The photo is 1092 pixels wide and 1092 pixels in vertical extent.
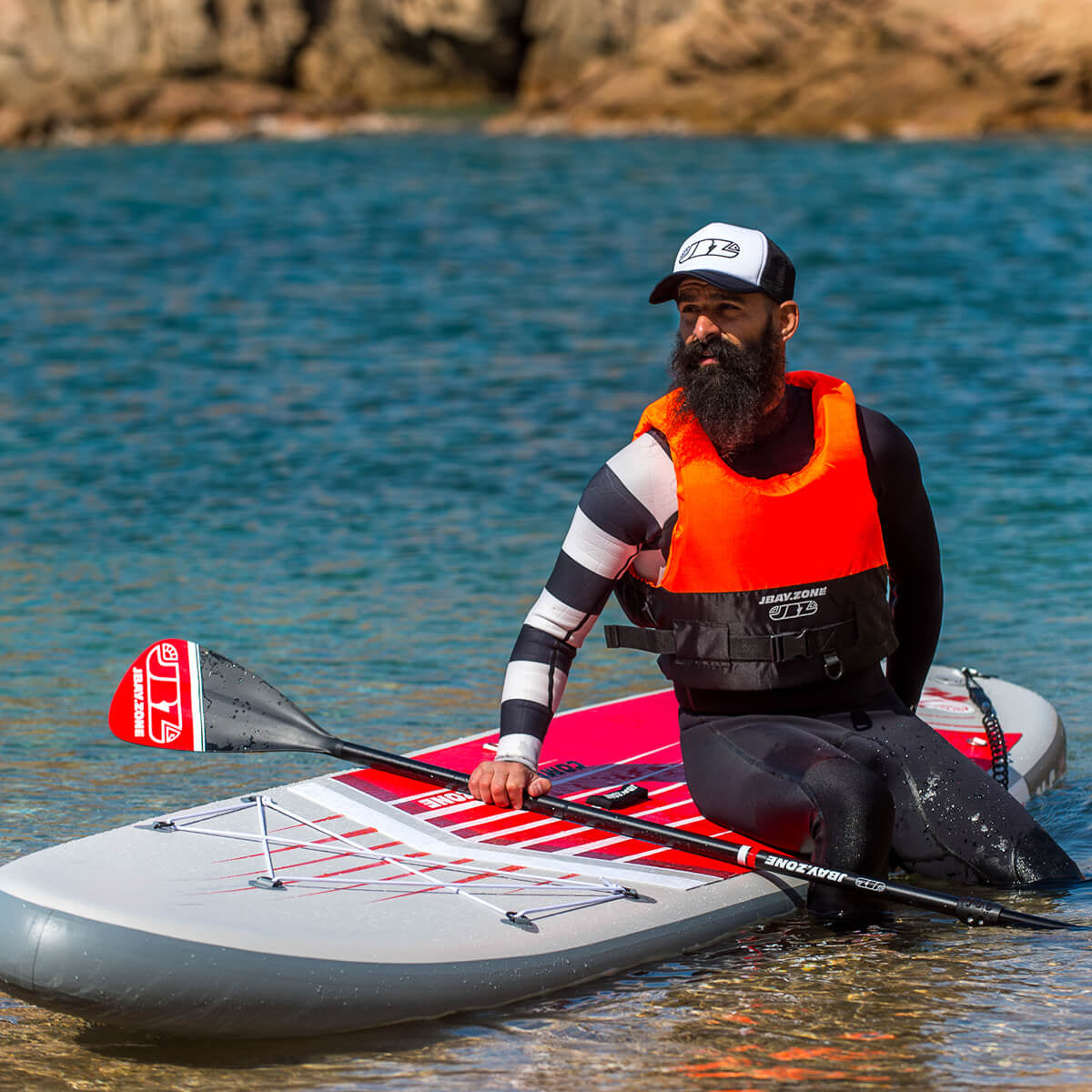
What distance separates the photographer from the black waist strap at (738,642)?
14.1 ft

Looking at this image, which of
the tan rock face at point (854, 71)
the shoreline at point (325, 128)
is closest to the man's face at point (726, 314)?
the tan rock face at point (854, 71)

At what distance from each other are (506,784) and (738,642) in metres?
0.65

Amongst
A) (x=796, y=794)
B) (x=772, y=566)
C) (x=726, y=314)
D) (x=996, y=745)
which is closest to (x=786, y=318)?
(x=726, y=314)

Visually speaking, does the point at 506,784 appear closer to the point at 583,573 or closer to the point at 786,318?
the point at 583,573

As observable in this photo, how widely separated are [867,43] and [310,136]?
1596 cm

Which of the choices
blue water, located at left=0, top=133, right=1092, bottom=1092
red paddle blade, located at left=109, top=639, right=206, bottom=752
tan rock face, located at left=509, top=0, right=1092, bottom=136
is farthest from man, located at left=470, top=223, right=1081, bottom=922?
tan rock face, located at left=509, top=0, right=1092, bottom=136

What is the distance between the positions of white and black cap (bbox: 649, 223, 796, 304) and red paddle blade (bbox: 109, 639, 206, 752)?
1.63m

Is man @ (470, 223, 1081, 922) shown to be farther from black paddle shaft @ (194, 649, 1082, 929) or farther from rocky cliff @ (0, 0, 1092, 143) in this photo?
rocky cliff @ (0, 0, 1092, 143)

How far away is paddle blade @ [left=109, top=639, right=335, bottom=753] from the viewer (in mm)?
4898

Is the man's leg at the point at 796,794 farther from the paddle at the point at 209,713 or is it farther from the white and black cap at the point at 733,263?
the white and black cap at the point at 733,263

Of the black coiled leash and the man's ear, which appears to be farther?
the black coiled leash

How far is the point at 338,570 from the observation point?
8930mm

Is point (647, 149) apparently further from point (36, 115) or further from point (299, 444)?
point (299, 444)

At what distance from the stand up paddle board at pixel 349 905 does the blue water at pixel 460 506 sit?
0.12 m
